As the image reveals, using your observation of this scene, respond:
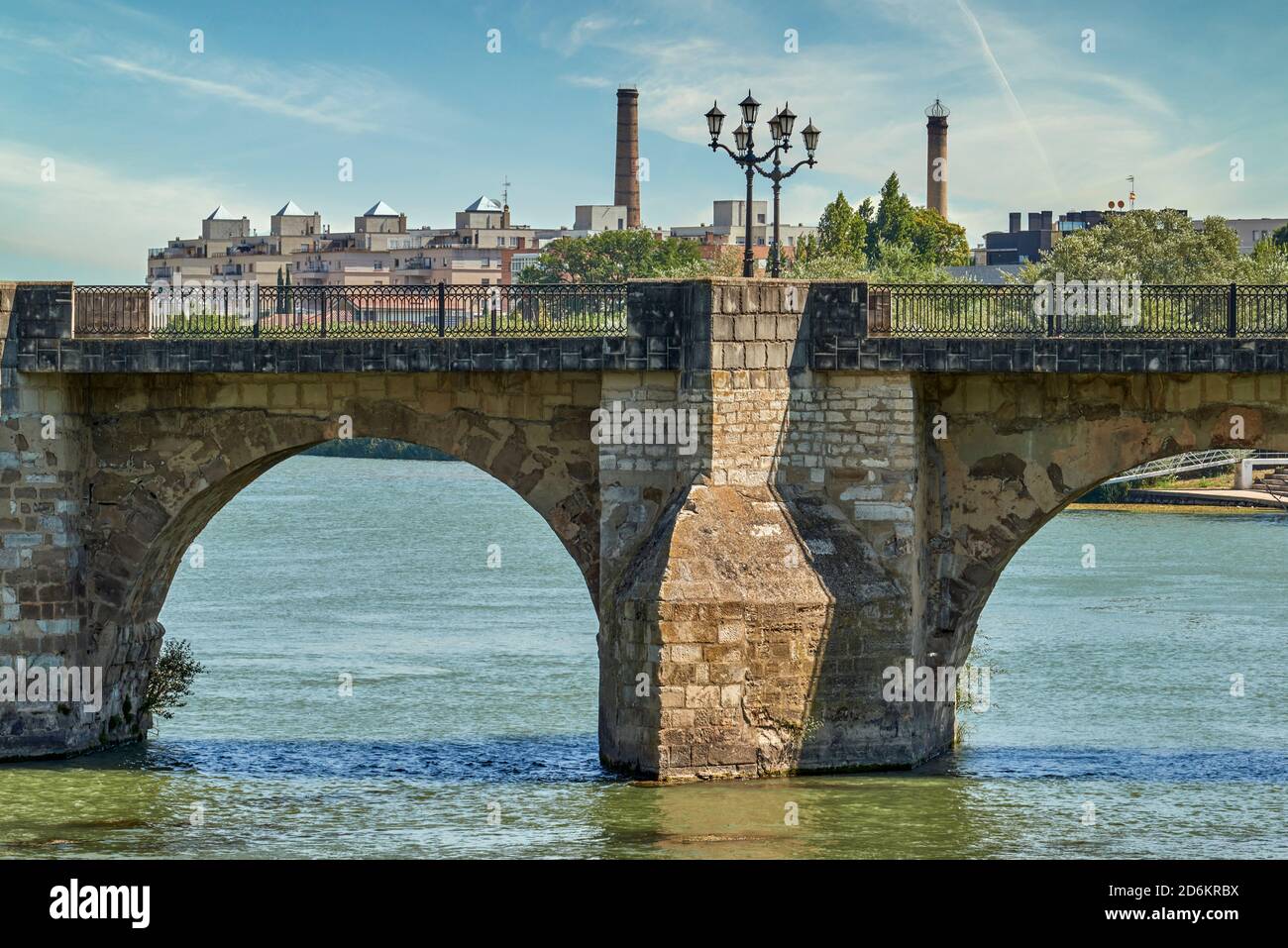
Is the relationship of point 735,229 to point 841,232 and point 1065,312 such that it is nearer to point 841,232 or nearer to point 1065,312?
point 841,232

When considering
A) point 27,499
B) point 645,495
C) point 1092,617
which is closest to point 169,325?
point 27,499

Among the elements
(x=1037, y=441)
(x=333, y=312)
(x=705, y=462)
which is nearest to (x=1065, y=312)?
(x=1037, y=441)

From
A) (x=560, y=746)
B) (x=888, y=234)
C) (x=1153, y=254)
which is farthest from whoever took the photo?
(x=888, y=234)

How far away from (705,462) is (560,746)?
14.3 ft

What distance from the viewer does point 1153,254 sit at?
57.6 meters

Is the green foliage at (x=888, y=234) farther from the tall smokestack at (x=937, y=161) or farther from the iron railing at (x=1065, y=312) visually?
the iron railing at (x=1065, y=312)

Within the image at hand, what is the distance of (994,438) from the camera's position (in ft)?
68.0

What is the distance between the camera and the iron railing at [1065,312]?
66.6 ft

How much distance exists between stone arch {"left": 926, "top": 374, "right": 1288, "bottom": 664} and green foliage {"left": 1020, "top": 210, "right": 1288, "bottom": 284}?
35.2m

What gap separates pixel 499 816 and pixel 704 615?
260 cm

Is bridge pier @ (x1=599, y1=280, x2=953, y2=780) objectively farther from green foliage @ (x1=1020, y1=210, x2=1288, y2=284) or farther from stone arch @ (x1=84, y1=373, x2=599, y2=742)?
green foliage @ (x1=1020, y1=210, x2=1288, y2=284)

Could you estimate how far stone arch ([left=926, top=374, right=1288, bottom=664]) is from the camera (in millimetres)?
20078

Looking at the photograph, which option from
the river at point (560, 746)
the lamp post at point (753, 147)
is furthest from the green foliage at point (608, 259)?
the lamp post at point (753, 147)

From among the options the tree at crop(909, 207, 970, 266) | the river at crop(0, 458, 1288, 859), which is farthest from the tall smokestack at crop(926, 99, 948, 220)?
the river at crop(0, 458, 1288, 859)
